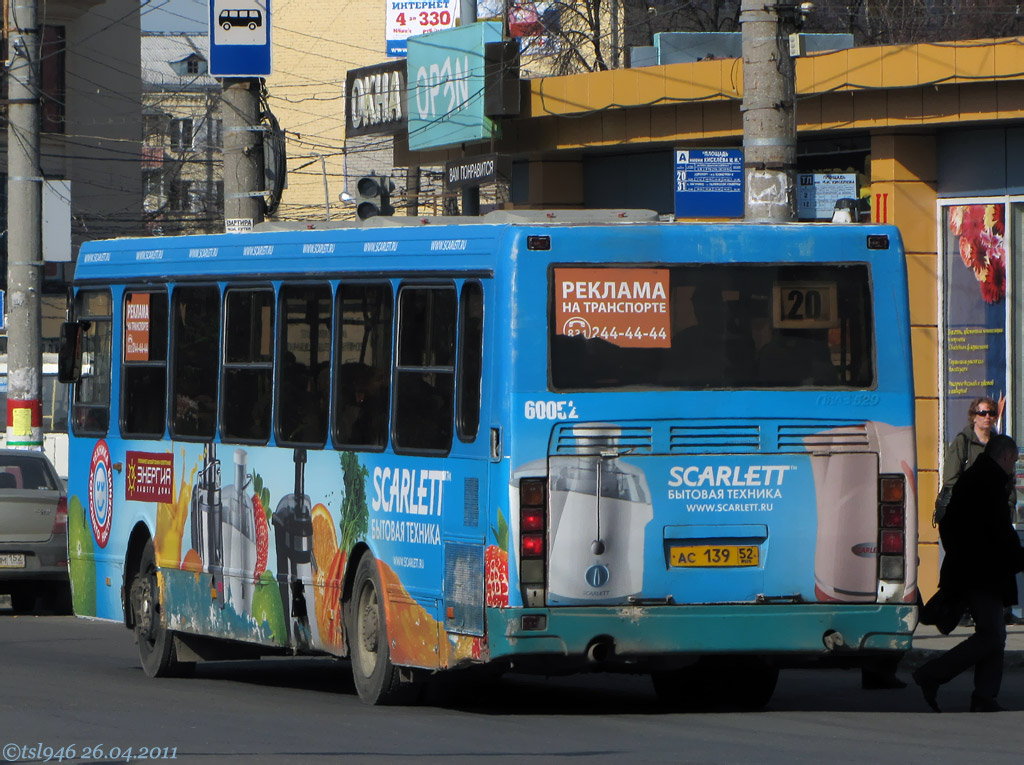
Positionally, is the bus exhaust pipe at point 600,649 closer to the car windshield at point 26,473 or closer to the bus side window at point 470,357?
the bus side window at point 470,357

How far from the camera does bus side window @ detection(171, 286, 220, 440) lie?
41.1ft

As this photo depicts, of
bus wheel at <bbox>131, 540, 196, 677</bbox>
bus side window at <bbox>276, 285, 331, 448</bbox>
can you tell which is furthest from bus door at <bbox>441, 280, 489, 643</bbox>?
bus wheel at <bbox>131, 540, 196, 677</bbox>

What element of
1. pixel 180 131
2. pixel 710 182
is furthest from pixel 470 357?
pixel 180 131

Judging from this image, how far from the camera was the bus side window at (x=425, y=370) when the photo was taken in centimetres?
1030

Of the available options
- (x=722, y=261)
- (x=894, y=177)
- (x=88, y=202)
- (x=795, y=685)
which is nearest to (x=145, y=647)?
Answer: (x=795, y=685)

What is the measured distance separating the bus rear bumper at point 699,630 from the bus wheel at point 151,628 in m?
4.19

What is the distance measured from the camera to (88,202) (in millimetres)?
47938

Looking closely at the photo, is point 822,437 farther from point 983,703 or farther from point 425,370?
point 425,370

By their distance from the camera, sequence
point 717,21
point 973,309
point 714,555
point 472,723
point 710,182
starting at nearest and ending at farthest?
point 714,555 < point 472,723 < point 710,182 < point 973,309 < point 717,21

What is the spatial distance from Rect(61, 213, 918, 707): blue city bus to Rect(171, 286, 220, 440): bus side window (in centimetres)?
119

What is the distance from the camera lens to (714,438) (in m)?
9.95

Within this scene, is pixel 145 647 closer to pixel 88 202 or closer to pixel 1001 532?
pixel 1001 532

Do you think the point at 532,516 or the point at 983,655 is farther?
the point at 983,655

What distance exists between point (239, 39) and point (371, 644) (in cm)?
840
